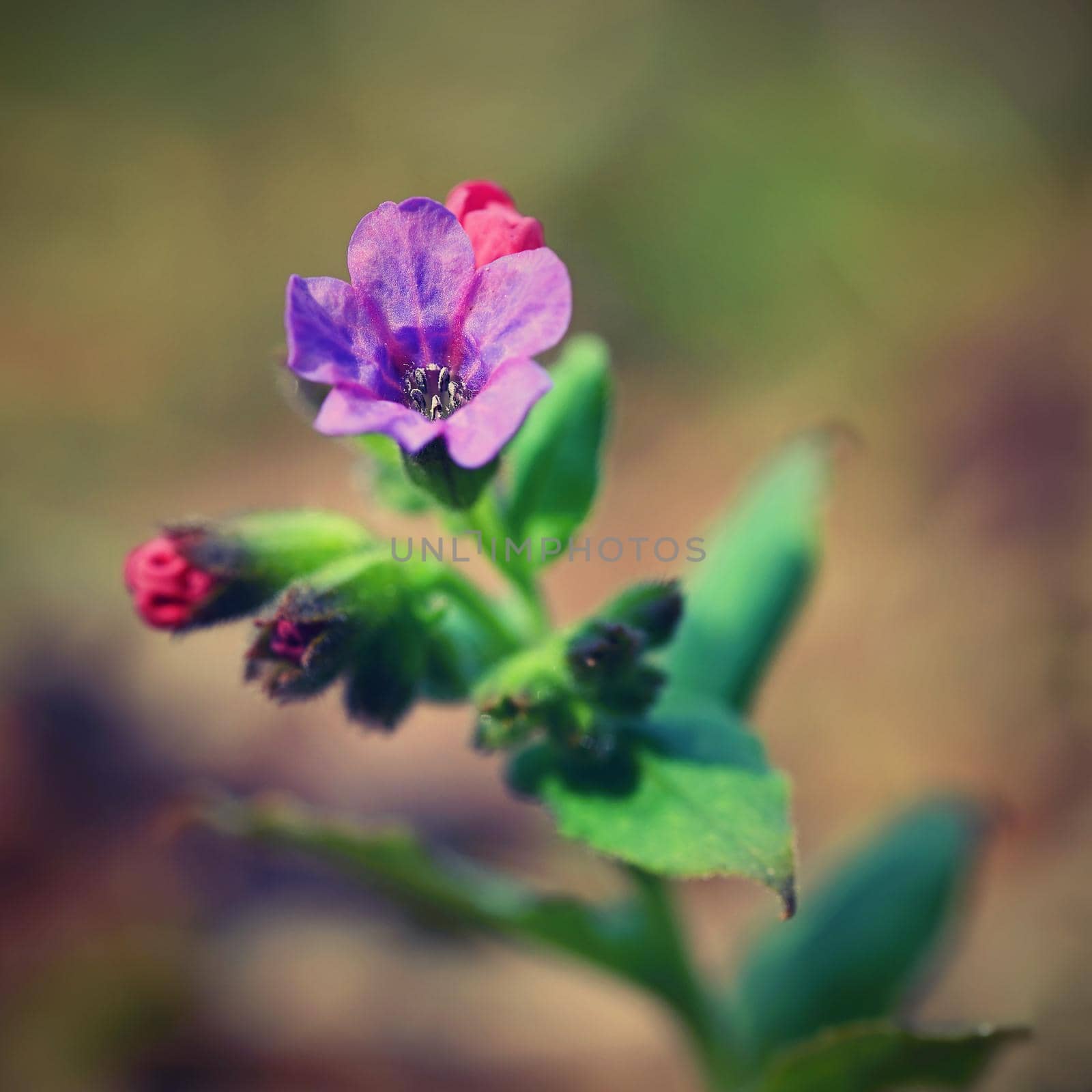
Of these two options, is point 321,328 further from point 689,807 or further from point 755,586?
point 755,586

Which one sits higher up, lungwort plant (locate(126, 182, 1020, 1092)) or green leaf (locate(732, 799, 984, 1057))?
lungwort plant (locate(126, 182, 1020, 1092))

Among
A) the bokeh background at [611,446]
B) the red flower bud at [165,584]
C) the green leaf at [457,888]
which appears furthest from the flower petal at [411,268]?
the bokeh background at [611,446]

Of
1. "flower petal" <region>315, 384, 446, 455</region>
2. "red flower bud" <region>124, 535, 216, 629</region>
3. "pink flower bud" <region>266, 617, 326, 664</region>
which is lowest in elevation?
"pink flower bud" <region>266, 617, 326, 664</region>

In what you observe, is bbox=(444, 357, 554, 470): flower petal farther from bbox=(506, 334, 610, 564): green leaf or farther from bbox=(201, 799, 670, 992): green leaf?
bbox=(201, 799, 670, 992): green leaf

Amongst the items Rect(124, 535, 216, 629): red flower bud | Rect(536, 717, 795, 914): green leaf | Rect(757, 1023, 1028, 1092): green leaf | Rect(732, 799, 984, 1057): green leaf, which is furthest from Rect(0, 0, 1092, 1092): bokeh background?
Rect(124, 535, 216, 629): red flower bud

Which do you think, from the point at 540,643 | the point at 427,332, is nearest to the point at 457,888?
the point at 540,643

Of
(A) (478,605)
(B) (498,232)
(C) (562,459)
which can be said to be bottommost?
(A) (478,605)

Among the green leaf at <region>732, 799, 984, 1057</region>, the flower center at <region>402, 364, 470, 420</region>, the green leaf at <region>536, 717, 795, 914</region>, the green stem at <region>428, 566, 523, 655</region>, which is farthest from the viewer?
the green leaf at <region>732, 799, 984, 1057</region>
